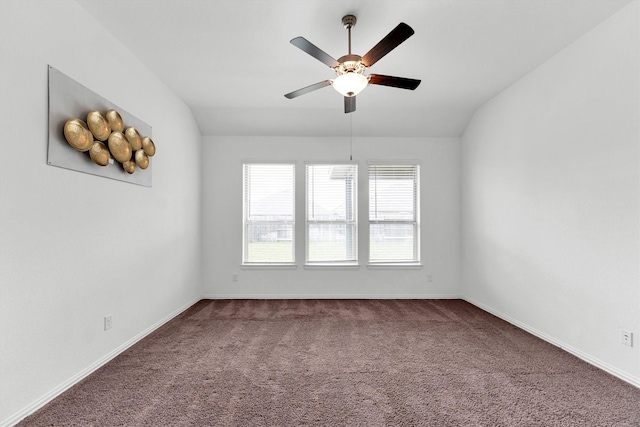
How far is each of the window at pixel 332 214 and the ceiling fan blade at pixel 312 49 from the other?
2657mm

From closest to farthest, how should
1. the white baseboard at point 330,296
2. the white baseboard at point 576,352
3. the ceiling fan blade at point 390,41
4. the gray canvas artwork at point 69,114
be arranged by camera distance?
the ceiling fan blade at point 390,41, the gray canvas artwork at point 69,114, the white baseboard at point 576,352, the white baseboard at point 330,296

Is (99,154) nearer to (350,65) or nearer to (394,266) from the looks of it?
(350,65)

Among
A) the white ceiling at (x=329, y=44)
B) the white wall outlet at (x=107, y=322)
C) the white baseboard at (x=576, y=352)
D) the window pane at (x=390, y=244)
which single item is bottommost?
the white baseboard at (x=576, y=352)

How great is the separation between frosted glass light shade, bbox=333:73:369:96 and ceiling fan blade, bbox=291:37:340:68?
0.12m

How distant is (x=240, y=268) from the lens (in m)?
4.89

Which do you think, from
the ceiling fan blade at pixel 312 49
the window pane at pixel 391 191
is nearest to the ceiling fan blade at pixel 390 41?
the ceiling fan blade at pixel 312 49

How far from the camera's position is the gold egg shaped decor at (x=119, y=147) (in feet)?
8.45

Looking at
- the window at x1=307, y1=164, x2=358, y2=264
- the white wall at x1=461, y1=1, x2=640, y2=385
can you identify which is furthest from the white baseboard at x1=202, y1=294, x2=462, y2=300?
the white wall at x1=461, y1=1, x2=640, y2=385

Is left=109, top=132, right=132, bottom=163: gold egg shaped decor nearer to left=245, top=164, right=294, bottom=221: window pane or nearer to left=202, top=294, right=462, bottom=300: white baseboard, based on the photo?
left=245, top=164, right=294, bottom=221: window pane

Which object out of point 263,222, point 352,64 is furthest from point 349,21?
point 263,222

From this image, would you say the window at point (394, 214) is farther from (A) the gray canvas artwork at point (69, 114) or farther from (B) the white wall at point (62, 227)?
(A) the gray canvas artwork at point (69, 114)

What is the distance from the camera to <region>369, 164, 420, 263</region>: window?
5.04 metres

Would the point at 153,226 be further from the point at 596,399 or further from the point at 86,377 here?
the point at 596,399

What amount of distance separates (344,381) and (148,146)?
281 centimetres
